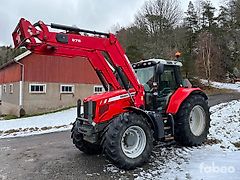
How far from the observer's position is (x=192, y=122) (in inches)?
293

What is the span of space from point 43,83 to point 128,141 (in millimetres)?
15975

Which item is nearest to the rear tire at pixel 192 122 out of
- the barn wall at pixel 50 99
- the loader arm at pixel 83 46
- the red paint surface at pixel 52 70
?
the loader arm at pixel 83 46

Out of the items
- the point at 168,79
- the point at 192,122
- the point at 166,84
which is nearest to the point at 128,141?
the point at 166,84

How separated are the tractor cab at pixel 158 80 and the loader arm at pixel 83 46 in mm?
425

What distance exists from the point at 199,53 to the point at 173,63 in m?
30.9

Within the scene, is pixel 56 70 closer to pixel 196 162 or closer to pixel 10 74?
pixel 10 74

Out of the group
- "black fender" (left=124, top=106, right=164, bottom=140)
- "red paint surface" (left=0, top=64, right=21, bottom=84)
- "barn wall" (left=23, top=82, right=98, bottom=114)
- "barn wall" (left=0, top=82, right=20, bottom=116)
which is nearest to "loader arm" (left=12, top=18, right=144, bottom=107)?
"black fender" (left=124, top=106, right=164, bottom=140)

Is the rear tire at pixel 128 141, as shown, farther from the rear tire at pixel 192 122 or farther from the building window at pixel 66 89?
the building window at pixel 66 89

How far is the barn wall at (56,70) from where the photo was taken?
66.2 ft

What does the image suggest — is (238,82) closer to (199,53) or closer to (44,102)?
(199,53)

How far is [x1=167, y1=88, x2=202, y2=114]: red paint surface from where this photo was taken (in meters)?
→ 6.75

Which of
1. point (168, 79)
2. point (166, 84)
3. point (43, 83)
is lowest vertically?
point (166, 84)

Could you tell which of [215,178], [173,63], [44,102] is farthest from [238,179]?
[44,102]

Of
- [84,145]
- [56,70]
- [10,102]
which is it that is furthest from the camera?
[10,102]
